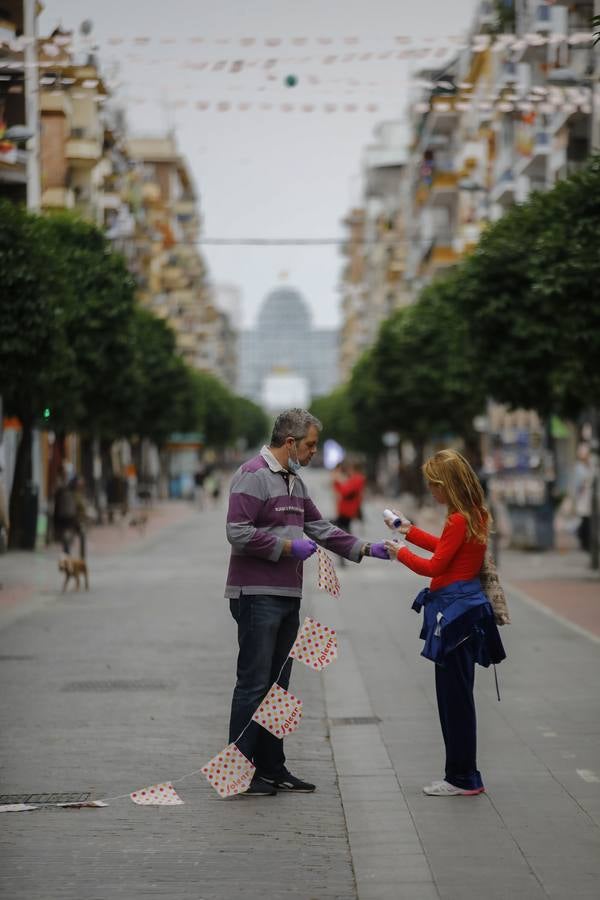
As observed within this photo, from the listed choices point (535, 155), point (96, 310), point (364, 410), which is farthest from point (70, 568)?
point (364, 410)

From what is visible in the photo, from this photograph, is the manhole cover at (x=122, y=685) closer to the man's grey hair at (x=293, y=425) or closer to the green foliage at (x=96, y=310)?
the man's grey hair at (x=293, y=425)

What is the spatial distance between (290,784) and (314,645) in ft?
Answer: 2.28

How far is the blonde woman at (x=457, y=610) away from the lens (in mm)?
7992

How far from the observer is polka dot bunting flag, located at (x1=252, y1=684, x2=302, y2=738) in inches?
319

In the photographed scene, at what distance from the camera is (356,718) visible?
10969 mm

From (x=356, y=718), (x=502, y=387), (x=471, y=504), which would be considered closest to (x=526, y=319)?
Result: (x=502, y=387)

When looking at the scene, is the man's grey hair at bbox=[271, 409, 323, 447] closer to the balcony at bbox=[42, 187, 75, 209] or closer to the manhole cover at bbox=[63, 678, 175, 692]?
the manhole cover at bbox=[63, 678, 175, 692]

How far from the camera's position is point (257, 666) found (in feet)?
26.9

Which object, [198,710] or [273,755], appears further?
[198,710]

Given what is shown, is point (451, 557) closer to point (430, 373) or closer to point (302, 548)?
point (302, 548)

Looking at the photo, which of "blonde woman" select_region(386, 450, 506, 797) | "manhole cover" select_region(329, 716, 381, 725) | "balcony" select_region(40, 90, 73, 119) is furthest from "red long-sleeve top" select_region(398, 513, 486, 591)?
"balcony" select_region(40, 90, 73, 119)

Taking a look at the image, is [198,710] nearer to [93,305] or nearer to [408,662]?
[408,662]

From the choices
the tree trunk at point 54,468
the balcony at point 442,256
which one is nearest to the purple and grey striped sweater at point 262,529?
the tree trunk at point 54,468

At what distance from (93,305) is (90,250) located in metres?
2.11
